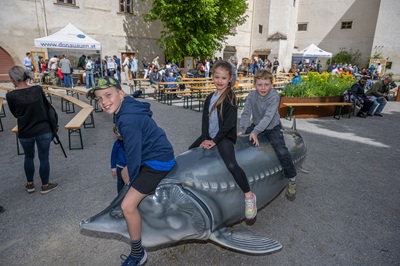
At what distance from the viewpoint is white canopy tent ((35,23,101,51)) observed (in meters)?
13.4

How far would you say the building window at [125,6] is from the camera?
2020 centimetres

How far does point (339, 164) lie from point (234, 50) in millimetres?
25552

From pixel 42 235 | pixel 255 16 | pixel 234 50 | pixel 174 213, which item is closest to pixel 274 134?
pixel 174 213

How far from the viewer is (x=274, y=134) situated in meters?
3.50

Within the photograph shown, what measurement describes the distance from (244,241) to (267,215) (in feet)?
3.65

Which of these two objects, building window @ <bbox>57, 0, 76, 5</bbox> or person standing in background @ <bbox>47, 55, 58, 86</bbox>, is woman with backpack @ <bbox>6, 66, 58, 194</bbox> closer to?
person standing in background @ <bbox>47, 55, 58, 86</bbox>

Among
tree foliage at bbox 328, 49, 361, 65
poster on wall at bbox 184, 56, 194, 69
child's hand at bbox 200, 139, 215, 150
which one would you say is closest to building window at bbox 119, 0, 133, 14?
poster on wall at bbox 184, 56, 194, 69

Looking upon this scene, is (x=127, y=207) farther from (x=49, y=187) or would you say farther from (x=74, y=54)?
(x=74, y=54)

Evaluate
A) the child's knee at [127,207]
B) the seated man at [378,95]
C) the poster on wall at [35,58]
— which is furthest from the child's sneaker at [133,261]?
the poster on wall at [35,58]

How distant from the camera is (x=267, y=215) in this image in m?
3.64

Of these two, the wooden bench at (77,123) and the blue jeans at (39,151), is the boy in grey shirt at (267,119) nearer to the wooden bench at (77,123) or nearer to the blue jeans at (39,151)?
the blue jeans at (39,151)

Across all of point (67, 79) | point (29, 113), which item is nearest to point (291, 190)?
point (29, 113)

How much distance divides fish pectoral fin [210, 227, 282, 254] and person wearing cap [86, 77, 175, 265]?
796 millimetres

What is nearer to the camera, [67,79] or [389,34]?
[67,79]
